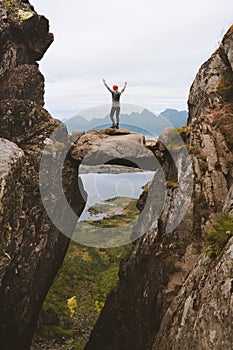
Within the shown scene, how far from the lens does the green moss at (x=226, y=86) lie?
15102 millimetres

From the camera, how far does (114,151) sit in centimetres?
1702

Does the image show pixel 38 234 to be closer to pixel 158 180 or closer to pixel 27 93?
pixel 158 180

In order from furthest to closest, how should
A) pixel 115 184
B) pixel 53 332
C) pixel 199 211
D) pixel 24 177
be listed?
pixel 115 184 → pixel 53 332 → pixel 24 177 → pixel 199 211

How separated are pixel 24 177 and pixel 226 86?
10.3 metres

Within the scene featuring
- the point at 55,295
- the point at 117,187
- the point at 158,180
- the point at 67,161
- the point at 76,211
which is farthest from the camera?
the point at 117,187

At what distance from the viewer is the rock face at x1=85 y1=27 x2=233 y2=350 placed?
31.1 ft

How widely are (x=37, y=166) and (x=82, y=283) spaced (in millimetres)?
16241

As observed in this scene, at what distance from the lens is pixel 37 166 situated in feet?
52.6

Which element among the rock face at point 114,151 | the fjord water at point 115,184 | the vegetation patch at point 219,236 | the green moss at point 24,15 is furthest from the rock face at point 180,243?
the fjord water at point 115,184

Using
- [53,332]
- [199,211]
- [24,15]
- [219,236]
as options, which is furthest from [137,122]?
[53,332]

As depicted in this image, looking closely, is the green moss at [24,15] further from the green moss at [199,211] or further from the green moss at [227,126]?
the green moss at [199,211]

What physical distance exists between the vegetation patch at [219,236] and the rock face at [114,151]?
27.7ft

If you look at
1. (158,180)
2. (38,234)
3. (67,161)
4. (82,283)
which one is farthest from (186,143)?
(82,283)

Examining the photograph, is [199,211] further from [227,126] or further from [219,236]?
[219,236]
